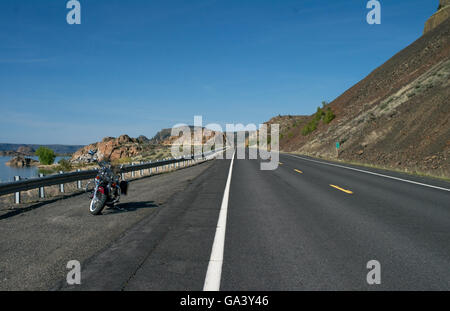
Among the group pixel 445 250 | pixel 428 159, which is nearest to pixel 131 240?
pixel 445 250

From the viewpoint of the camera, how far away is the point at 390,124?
33.7m

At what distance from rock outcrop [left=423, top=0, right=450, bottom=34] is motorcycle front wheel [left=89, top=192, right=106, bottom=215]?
84065 millimetres

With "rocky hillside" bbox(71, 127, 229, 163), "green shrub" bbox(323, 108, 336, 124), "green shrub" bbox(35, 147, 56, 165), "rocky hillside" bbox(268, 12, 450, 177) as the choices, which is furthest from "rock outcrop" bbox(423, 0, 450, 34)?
"green shrub" bbox(35, 147, 56, 165)

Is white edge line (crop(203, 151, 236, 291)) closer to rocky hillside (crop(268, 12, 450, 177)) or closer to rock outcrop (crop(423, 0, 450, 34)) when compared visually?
rocky hillside (crop(268, 12, 450, 177))

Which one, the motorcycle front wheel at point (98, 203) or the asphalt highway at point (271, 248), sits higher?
the motorcycle front wheel at point (98, 203)

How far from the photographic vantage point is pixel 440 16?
7456 cm

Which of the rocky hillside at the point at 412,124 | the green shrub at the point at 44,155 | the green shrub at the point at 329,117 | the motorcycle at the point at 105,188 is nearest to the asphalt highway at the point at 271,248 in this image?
the motorcycle at the point at 105,188

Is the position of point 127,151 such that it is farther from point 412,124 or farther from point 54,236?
point 54,236

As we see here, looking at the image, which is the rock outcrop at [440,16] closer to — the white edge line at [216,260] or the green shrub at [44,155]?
the white edge line at [216,260]

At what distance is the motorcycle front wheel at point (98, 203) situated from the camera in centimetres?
790

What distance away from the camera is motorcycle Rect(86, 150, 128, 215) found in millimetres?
7924

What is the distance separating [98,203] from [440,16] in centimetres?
8921

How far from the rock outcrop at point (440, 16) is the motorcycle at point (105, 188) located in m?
83.5

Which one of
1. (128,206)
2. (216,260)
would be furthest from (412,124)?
(216,260)
